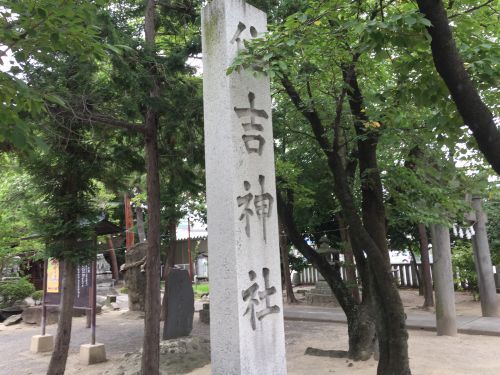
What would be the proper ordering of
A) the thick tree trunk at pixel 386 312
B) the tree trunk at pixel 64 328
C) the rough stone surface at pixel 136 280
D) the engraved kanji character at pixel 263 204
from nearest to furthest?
1. the engraved kanji character at pixel 263 204
2. the thick tree trunk at pixel 386 312
3. the tree trunk at pixel 64 328
4. the rough stone surface at pixel 136 280

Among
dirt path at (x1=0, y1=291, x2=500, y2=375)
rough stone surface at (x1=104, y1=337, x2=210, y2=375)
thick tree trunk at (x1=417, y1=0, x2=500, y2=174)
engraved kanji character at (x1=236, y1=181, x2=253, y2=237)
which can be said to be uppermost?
thick tree trunk at (x1=417, y1=0, x2=500, y2=174)

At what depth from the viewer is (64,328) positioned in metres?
7.67

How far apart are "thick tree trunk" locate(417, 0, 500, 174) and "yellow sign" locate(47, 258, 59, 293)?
982cm

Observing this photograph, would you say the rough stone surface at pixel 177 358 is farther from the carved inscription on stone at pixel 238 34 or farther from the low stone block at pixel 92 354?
the carved inscription on stone at pixel 238 34

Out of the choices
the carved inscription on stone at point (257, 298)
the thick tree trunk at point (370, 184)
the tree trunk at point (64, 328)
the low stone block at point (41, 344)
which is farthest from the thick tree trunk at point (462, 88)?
the low stone block at point (41, 344)

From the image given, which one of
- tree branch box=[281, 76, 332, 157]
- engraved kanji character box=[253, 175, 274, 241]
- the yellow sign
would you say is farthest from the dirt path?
engraved kanji character box=[253, 175, 274, 241]

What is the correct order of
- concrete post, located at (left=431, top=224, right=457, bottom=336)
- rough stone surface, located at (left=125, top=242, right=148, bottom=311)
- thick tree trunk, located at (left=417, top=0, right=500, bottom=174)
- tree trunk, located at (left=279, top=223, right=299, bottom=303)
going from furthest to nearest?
tree trunk, located at (left=279, top=223, right=299, bottom=303) < rough stone surface, located at (left=125, top=242, right=148, bottom=311) < concrete post, located at (left=431, top=224, right=457, bottom=336) < thick tree trunk, located at (left=417, top=0, right=500, bottom=174)

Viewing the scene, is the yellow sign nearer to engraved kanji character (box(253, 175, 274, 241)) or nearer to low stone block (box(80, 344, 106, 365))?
low stone block (box(80, 344, 106, 365))

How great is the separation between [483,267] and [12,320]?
14.7 metres

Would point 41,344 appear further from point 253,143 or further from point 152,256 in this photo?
point 253,143

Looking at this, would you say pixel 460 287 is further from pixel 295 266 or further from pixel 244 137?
pixel 244 137

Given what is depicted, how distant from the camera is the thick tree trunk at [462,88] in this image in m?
3.28

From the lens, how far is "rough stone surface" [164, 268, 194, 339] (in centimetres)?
991

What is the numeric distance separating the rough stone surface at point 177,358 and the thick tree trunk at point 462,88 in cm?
642
